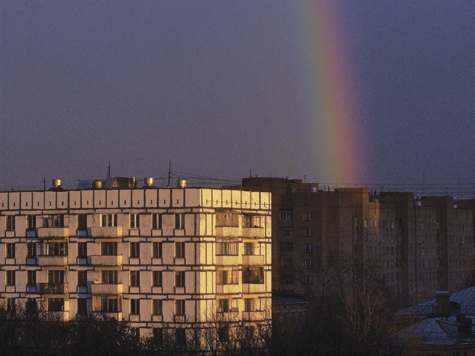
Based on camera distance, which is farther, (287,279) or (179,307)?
(287,279)

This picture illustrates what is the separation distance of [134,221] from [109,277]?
3903mm

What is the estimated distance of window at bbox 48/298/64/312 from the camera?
61125 millimetres

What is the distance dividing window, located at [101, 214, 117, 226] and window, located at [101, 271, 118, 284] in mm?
Answer: 3051

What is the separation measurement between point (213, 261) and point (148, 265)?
399cm

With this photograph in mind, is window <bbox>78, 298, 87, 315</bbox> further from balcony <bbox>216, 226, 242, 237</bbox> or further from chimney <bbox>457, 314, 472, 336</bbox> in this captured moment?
chimney <bbox>457, 314, 472, 336</bbox>

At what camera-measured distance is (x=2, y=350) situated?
166ft

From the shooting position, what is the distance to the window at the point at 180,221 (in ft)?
195

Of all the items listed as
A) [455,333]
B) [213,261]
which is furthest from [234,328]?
[455,333]

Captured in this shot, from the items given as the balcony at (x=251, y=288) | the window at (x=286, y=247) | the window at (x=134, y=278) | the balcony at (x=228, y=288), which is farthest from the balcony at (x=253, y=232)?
the window at (x=286, y=247)

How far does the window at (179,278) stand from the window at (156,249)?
1.62 metres

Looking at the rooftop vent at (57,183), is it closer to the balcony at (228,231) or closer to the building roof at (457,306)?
the balcony at (228,231)

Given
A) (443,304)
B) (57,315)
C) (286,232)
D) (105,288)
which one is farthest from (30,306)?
(286,232)

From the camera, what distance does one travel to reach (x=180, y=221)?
59.4 metres

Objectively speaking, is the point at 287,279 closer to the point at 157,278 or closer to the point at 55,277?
the point at 55,277
